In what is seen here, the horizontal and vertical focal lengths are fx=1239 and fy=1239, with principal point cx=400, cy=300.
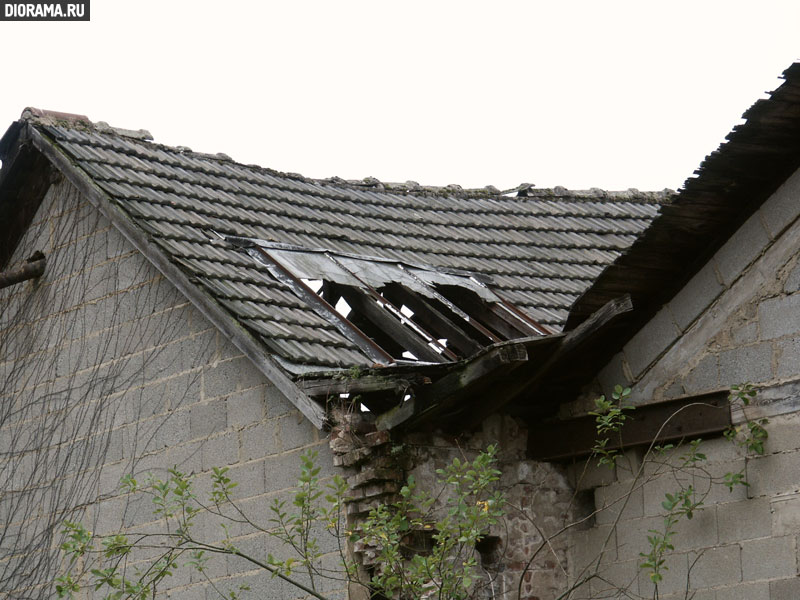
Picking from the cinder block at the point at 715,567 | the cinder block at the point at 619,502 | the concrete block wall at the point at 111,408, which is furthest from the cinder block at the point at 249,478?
the cinder block at the point at 715,567

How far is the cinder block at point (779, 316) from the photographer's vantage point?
693cm

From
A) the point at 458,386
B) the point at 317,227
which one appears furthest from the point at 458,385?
the point at 317,227

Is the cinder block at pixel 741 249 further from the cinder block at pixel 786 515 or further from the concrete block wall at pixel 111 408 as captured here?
the concrete block wall at pixel 111 408

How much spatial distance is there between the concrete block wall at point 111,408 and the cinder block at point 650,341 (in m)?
1.96

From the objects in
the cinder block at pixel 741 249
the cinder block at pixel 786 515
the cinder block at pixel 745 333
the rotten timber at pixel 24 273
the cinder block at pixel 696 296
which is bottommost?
the cinder block at pixel 786 515

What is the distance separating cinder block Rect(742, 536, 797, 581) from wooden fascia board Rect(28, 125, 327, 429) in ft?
8.34

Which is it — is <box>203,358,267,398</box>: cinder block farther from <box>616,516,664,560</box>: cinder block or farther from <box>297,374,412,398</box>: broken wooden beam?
<box>616,516,664,560</box>: cinder block

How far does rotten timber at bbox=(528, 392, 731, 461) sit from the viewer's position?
7.14 meters

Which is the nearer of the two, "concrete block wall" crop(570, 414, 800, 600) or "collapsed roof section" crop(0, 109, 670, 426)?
"concrete block wall" crop(570, 414, 800, 600)

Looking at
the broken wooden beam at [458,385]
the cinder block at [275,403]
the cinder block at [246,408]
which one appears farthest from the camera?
the cinder block at [246,408]

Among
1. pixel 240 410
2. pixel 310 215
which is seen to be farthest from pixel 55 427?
pixel 310 215

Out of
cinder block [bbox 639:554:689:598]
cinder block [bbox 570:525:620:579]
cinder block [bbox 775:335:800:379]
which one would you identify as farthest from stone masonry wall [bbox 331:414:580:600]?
cinder block [bbox 775:335:800:379]

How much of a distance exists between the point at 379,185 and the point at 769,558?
6560 mm

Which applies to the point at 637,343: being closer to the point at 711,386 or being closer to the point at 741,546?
the point at 711,386
